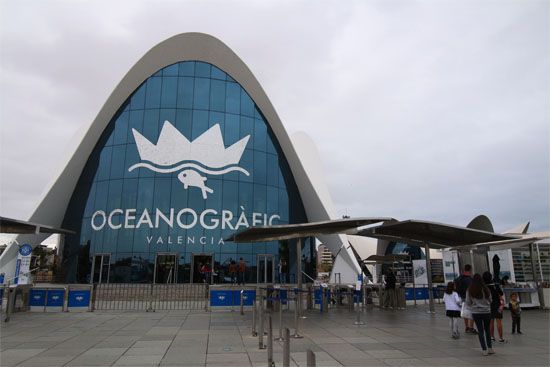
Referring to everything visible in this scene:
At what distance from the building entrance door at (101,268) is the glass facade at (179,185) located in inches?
2.8

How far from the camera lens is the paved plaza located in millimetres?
7445

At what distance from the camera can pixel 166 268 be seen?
27.5 m

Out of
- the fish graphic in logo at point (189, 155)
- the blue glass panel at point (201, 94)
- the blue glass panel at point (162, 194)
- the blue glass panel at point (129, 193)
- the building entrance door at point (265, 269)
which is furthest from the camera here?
the blue glass panel at point (201, 94)

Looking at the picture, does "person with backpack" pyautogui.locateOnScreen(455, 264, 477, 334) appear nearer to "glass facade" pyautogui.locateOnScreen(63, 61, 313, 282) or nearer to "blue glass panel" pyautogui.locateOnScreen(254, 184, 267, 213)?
"glass facade" pyautogui.locateOnScreen(63, 61, 313, 282)

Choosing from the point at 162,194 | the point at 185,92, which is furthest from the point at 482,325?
the point at 185,92

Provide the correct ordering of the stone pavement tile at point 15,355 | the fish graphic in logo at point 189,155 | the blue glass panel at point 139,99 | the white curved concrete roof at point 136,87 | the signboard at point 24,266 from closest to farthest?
the stone pavement tile at point 15,355
the signboard at point 24,266
the fish graphic in logo at point 189,155
the white curved concrete roof at point 136,87
the blue glass panel at point 139,99

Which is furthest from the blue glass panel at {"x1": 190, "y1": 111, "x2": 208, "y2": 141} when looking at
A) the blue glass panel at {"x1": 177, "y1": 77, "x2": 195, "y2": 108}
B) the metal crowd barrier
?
the metal crowd barrier

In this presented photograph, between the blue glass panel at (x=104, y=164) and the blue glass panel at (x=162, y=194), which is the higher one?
the blue glass panel at (x=104, y=164)

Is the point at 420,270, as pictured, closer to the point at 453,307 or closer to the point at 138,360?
the point at 453,307

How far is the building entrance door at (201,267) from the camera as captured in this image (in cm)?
2758

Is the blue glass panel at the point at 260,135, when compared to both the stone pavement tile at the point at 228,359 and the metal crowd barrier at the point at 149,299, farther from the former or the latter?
the stone pavement tile at the point at 228,359

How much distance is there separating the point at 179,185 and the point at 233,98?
8344 millimetres

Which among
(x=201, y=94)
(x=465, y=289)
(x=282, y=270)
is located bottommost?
(x=465, y=289)

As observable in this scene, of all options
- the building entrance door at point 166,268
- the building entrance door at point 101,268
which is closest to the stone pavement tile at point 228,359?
the building entrance door at point 166,268
